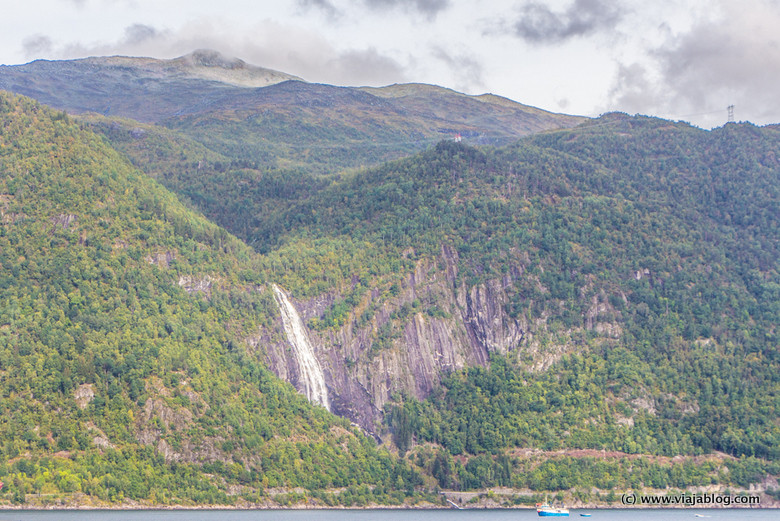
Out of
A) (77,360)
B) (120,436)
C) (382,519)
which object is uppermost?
(77,360)

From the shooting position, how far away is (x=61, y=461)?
17888cm

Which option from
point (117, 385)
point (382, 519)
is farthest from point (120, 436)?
point (382, 519)

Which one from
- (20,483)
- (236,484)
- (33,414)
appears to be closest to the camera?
(20,483)

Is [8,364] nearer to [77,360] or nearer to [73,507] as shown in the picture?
[77,360]

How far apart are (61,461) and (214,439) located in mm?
27740

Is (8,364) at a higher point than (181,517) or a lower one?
higher

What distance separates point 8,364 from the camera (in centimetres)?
18925

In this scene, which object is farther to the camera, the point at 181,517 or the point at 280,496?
the point at 280,496

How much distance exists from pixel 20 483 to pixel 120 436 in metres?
19.8

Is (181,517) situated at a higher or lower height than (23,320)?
lower

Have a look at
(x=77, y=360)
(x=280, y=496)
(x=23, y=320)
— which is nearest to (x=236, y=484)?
(x=280, y=496)

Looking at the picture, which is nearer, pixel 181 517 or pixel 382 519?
pixel 181 517

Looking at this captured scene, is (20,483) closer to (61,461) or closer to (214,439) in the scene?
(61,461)

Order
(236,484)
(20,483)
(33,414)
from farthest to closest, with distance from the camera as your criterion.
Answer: (236,484)
(33,414)
(20,483)
